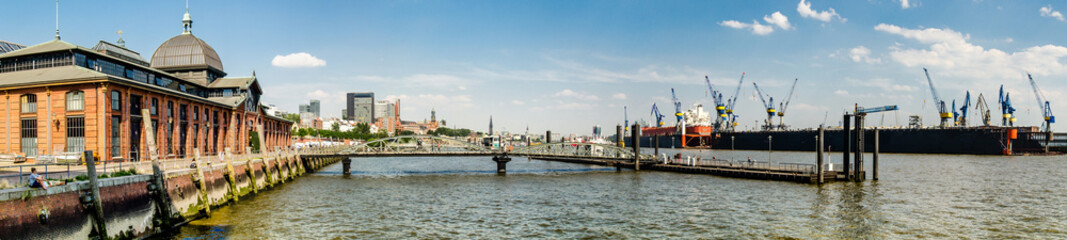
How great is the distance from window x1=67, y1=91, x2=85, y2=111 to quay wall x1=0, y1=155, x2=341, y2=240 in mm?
16610

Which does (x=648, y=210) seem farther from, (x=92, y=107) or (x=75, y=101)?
(x=75, y=101)

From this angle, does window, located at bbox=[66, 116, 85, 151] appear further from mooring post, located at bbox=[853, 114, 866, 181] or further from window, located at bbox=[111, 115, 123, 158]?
mooring post, located at bbox=[853, 114, 866, 181]

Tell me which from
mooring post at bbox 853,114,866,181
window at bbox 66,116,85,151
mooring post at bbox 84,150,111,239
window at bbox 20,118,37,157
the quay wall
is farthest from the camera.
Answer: mooring post at bbox 853,114,866,181

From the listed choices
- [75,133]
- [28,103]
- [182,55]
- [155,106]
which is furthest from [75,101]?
[182,55]

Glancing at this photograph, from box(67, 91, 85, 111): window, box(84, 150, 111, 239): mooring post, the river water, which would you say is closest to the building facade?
box(67, 91, 85, 111): window

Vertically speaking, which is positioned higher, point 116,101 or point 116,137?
point 116,101

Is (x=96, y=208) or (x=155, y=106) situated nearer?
(x=96, y=208)

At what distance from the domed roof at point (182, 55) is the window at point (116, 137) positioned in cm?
3249

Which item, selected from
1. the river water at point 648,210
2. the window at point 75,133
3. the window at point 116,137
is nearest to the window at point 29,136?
the window at point 75,133

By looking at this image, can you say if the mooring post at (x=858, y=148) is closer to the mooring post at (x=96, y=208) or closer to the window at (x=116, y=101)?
the mooring post at (x=96, y=208)

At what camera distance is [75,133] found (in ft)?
147

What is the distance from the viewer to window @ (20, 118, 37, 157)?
45406mm

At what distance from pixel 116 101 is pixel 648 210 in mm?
44138

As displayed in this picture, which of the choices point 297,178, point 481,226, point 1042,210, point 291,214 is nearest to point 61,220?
point 291,214
